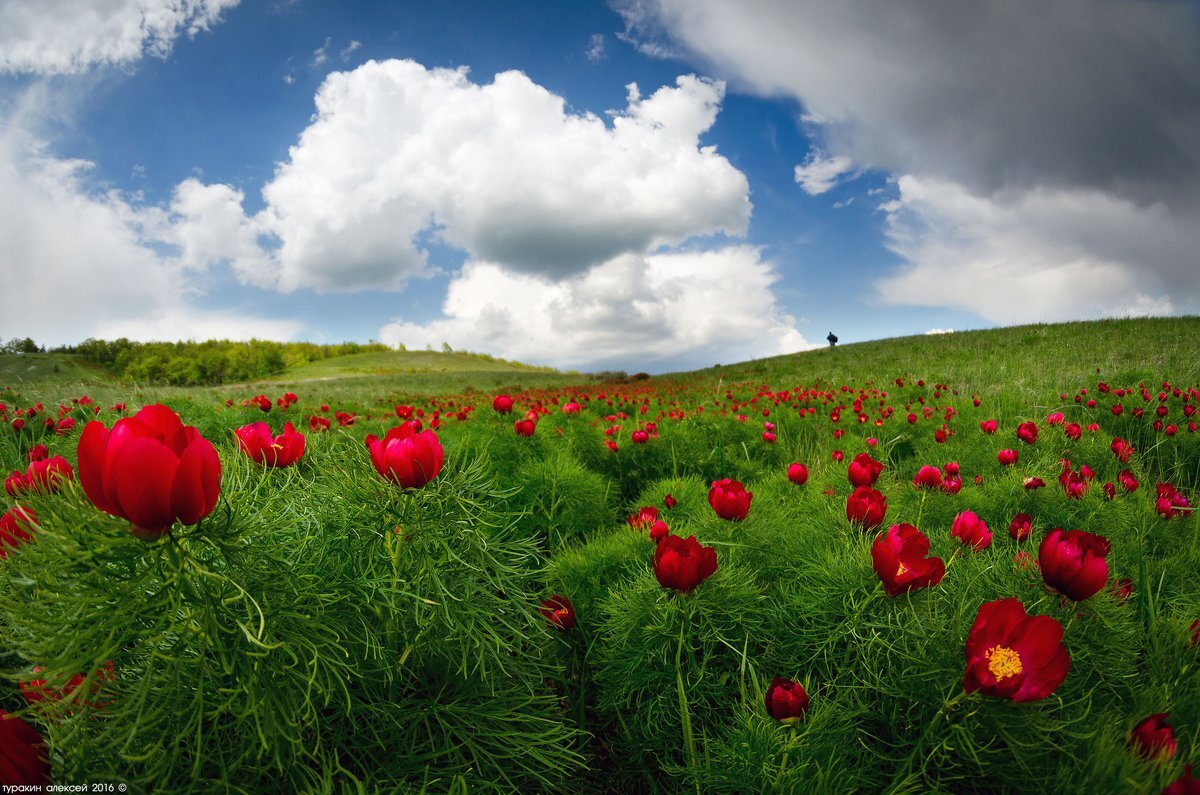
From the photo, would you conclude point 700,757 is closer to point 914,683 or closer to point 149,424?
point 914,683

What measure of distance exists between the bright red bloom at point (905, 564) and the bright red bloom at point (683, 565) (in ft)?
1.47

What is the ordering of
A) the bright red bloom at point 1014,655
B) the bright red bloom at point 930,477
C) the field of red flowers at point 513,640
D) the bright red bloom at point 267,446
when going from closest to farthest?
1. the field of red flowers at point 513,640
2. the bright red bloom at point 1014,655
3. the bright red bloom at point 267,446
4. the bright red bloom at point 930,477

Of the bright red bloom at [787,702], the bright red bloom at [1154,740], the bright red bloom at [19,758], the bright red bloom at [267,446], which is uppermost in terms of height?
the bright red bloom at [267,446]

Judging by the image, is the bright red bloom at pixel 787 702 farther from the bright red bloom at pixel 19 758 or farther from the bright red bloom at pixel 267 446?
the bright red bloom at pixel 267 446

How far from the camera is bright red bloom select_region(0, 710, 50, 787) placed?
0.84 metres

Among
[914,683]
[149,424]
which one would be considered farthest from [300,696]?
[914,683]

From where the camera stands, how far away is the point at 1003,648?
1.10 metres

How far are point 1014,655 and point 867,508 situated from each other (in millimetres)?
861

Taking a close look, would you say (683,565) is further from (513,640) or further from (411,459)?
(411,459)

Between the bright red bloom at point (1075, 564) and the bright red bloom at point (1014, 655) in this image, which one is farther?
the bright red bloom at point (1075, 564)

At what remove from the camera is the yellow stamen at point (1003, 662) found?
108cm

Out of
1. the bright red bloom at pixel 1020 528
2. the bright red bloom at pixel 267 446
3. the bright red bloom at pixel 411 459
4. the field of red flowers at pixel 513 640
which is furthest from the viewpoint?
the bright red bloom at pixel 1020 528

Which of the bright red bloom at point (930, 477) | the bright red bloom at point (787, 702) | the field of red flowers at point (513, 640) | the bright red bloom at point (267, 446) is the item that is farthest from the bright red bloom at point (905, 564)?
the bright red bloom at point (267, 446)

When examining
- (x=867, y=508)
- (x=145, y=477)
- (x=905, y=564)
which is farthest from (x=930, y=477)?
(x=145, y=477)
